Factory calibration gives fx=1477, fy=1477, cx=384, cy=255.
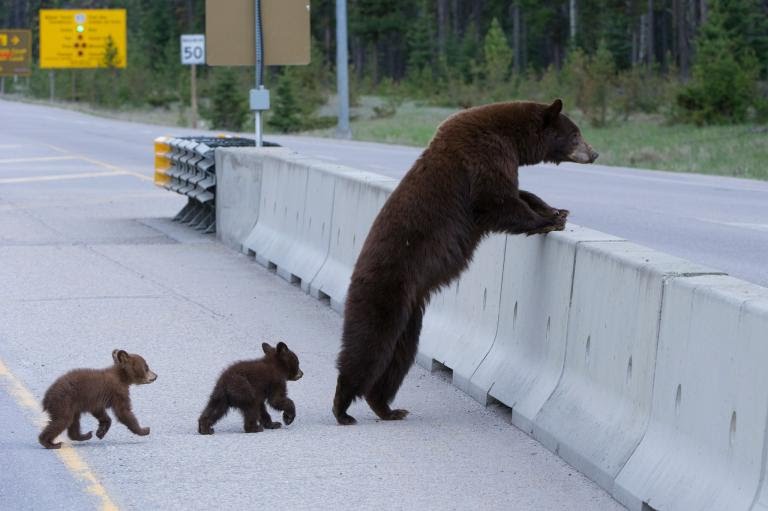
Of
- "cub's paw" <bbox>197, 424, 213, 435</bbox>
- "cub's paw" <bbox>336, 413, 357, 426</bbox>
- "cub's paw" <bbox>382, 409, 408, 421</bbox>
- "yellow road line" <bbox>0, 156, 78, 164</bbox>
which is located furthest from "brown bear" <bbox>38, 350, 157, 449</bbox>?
"yellow road line" <bbox>0, 156, 78, 164</bbox>

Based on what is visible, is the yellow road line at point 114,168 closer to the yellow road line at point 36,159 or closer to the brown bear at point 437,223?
the yellow road line at point 36,159

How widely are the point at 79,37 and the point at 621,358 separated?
286ft

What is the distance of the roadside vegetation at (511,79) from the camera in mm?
41875

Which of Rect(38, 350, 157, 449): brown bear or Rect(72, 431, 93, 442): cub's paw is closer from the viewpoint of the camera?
Rect(38, 350, 157, 449): brown bear

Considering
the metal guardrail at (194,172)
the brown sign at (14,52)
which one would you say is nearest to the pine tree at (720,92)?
the metal guardrail at (194,172)

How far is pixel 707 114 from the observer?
1683 inches

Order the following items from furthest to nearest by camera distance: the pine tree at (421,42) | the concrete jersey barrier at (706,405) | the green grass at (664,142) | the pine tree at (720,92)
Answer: the pine tree at (421,42) < the pine tree at (720,92) < the green grass at (664,142) < the concrete jersey barrier at (706,405)

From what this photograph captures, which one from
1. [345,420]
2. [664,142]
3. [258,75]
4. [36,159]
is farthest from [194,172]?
[664,142]

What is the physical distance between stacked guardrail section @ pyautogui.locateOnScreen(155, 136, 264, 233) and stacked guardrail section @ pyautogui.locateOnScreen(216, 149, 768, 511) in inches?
240

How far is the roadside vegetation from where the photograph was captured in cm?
4188

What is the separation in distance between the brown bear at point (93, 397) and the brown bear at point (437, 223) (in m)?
1.08

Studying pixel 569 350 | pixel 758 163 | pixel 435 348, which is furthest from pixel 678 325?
pixel 758 163

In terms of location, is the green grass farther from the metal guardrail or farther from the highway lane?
the metal guardrail

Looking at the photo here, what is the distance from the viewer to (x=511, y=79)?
202 ft
